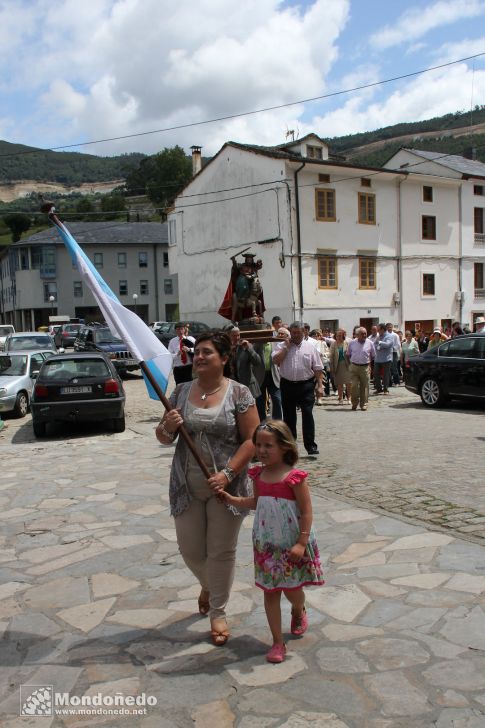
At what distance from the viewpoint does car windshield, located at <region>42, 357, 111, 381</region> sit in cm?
1191

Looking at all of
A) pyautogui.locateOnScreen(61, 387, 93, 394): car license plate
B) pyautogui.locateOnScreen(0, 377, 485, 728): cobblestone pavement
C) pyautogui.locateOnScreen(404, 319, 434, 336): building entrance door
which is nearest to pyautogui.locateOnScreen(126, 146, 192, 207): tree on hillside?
pyautogui.locateOnScreen(404, 319, 434, 336): building entrance door

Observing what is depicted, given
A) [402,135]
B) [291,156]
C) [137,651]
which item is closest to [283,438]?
[137,651]

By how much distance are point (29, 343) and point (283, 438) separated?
1868cm

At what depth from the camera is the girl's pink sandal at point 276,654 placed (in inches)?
137

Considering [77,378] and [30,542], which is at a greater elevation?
[77,378]

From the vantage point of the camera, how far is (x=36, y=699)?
323 centimetres

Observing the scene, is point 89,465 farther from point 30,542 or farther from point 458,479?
point 458,479

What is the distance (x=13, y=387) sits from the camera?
48.4 ft

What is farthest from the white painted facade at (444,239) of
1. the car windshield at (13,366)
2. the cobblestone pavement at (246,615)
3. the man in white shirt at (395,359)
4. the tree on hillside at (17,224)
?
the tree on hillside at (17,224)

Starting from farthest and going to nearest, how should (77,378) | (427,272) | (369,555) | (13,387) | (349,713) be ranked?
(427,272)
(13,387)
(77,378)
(369,555)
(349,713)

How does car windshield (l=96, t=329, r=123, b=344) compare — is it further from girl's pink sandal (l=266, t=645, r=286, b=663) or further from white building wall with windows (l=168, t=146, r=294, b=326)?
girl's pink sandal (l=266, t=645, r=286, b=663)

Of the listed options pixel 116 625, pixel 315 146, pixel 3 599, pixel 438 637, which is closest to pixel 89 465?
pixel 3 599

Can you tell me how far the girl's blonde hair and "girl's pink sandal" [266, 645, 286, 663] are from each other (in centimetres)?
98

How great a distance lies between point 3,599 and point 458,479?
202 inches
